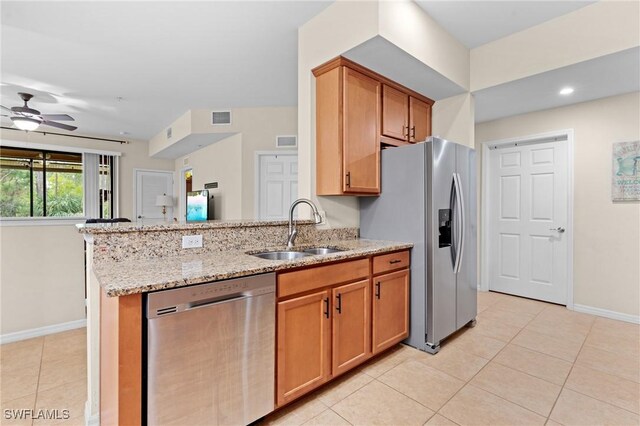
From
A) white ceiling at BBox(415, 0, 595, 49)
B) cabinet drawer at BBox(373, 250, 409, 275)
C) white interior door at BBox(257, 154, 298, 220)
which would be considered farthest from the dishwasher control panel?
white interior door at BBox(257, 154, 298, 220)

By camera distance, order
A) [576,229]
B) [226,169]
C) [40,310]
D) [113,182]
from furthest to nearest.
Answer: [113,182], [226,169], [576,229], [40,310]

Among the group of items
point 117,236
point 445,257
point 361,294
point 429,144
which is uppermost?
point 429,144

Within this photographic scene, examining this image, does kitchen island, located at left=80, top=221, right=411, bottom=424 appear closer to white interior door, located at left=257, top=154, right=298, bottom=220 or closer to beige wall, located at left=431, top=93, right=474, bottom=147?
beige wall, located at left=431, top=93, right=474, bottom=147

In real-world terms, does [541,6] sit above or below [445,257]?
above

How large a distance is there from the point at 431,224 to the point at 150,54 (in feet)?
10.8

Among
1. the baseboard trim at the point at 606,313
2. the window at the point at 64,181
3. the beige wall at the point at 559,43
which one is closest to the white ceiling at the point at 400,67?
the beige wall at the point at 559,43

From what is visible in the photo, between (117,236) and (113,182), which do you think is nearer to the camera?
(117,236)

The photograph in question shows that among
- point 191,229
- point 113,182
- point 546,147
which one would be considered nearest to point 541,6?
point 546,147

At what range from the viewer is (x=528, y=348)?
2.56 metres

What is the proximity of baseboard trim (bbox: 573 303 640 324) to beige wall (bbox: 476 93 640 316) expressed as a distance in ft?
0.13

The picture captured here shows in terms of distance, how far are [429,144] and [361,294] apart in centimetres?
132

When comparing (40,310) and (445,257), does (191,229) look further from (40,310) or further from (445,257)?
(40,310)

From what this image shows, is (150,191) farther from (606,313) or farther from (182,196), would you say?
(606,313)

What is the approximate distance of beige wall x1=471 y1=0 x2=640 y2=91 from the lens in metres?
2.34
